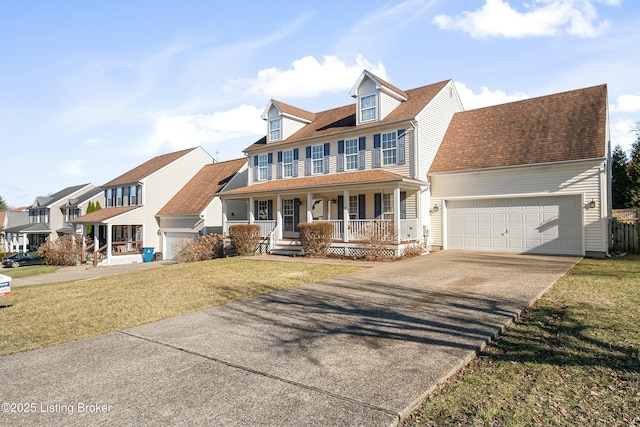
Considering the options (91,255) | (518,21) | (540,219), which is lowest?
(91,255)

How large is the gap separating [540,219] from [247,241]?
43.8ft

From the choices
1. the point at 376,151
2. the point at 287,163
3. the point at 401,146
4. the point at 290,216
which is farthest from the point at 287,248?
the point at 401,146

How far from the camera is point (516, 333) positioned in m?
5.60

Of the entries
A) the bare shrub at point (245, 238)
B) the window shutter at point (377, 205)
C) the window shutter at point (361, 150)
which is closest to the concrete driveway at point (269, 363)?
the window shutter at point (377, 205)

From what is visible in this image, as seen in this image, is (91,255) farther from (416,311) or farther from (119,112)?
(416,311)

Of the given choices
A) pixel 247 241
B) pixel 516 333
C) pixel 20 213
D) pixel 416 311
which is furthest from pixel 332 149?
pixel 20 213

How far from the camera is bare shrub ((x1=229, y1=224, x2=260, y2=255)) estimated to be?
19484mm

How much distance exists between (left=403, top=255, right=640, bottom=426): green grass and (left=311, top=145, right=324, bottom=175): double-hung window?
15.3m

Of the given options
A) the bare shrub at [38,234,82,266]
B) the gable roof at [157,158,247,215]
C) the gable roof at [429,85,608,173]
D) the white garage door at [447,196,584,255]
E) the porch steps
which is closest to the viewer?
the white garage door at [447,196,584,255]

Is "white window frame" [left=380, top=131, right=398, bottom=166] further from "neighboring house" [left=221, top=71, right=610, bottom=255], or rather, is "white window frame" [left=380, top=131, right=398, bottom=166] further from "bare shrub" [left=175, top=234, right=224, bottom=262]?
"bare shrub" [left=175, top=234, right=224, bottom=262]

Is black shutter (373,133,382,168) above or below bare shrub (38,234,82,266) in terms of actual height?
above

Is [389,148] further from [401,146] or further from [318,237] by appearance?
[318,237]

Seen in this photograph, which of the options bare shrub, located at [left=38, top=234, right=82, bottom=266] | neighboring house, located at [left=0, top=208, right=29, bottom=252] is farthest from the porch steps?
neighboring house, located at [left=0, top=208, right=29, bottom=252]

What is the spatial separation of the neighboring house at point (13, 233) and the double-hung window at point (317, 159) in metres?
41.4
